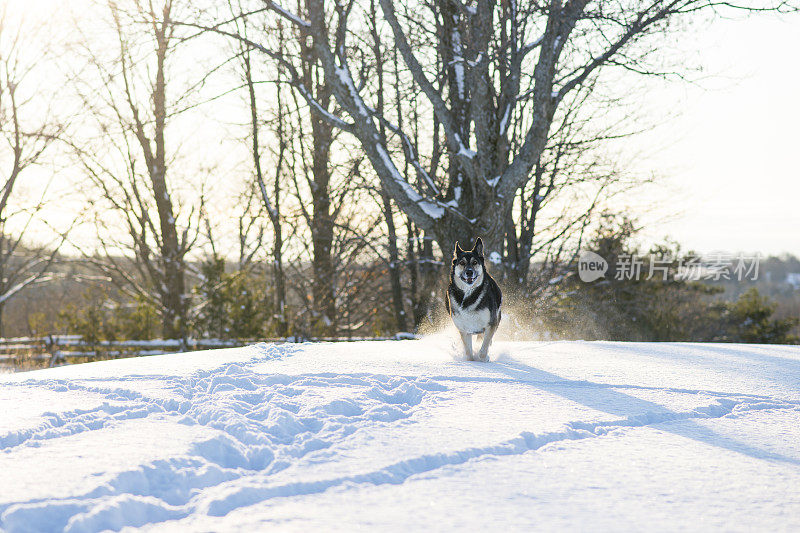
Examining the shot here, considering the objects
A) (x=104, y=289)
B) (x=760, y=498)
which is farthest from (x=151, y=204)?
Result: (x=760, y=498)

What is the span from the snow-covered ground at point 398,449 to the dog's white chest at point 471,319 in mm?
942

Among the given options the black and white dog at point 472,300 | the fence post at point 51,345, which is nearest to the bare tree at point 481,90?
the black and white dog at point 472,300

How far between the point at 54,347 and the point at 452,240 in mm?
12099

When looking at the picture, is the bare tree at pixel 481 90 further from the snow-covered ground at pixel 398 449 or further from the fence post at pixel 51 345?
the fence post at pixel 51 345

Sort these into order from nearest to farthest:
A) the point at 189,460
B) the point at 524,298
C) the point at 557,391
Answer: the point at 189,460
the point at 557,391
the point at 524,298

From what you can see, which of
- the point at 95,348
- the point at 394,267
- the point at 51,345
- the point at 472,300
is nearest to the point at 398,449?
the point at 472,300

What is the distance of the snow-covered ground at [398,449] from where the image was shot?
2539 millimetres

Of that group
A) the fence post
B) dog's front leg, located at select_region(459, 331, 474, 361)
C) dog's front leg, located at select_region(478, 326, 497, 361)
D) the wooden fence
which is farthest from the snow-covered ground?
the fence post

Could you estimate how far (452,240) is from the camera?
9742mm

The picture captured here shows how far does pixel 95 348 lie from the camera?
1501cm

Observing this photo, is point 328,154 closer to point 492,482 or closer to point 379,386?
point 379,386

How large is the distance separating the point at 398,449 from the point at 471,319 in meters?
3.54

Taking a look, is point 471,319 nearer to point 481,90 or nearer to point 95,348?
point 481,90

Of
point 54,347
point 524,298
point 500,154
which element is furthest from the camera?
point 54,347
